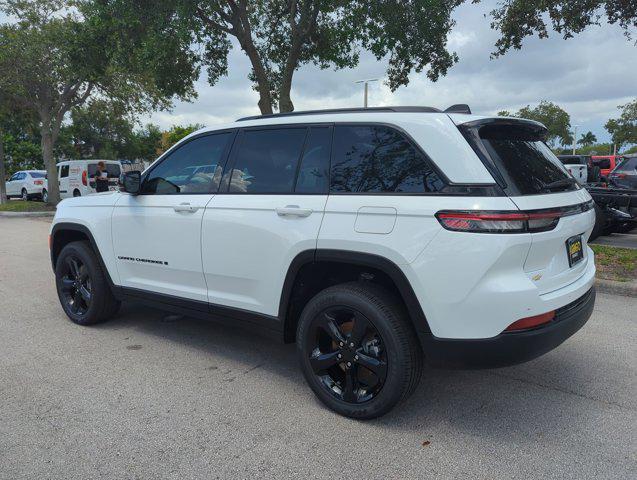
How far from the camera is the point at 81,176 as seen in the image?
68.6ft

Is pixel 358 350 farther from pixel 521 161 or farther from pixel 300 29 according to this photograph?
pixel 300 29

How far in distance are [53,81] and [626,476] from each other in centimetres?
2086

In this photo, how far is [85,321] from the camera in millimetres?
4957

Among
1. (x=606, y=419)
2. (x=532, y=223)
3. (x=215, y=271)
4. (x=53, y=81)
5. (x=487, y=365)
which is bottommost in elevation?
(x=606, y=419)

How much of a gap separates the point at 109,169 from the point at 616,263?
19.1 metres

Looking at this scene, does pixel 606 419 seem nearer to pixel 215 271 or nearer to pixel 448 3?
pixel 215 271

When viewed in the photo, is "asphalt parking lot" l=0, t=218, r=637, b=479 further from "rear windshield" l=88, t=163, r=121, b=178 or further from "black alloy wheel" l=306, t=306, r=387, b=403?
"rear windshield" l=88, t=163, r=121, b=178

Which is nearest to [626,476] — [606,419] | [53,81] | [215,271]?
[606,419]

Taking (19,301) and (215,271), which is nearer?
(215,271)

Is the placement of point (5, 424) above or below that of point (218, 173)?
below

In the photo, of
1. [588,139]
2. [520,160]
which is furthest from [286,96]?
[588,139]

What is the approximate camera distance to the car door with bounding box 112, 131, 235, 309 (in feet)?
12.9

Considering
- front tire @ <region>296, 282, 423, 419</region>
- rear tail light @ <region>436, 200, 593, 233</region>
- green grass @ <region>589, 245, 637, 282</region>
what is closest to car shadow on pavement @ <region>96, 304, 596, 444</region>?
front tire @ <region>296, 282, 423, 419</region>

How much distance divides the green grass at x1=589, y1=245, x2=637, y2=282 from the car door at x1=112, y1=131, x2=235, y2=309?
201 inches
